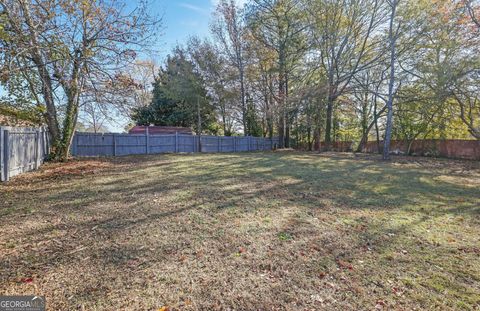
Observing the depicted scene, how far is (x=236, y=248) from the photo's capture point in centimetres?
270

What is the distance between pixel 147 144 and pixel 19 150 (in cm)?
837

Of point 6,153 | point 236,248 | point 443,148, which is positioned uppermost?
point 443,148

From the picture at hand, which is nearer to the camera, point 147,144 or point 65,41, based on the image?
point 65,41

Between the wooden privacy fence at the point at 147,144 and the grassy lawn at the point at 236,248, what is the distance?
25.3 ft

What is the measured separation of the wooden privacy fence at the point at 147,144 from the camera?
1211cm

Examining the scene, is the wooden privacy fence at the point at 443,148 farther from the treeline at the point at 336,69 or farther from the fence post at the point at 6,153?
the fence post at the point at 6,153

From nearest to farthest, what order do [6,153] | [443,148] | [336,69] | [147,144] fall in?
[6,153] → [147,144] → [443,148] → [336,69]

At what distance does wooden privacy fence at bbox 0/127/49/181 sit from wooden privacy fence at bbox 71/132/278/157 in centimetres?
380

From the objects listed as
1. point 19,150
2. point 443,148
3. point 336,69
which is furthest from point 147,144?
point 443,148

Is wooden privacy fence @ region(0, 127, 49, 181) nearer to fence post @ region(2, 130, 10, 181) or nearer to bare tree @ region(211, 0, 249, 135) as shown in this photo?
fence post @ region(2, 130, 10, 181)

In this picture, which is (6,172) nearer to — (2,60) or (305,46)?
(2,60)

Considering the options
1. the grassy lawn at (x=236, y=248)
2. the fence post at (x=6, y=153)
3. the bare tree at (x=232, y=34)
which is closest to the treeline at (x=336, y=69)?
the bare tree at (x=232, y=34)

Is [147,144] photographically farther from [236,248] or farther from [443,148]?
[443,148]

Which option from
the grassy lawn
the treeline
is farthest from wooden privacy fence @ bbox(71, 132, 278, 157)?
the grassy lawn
